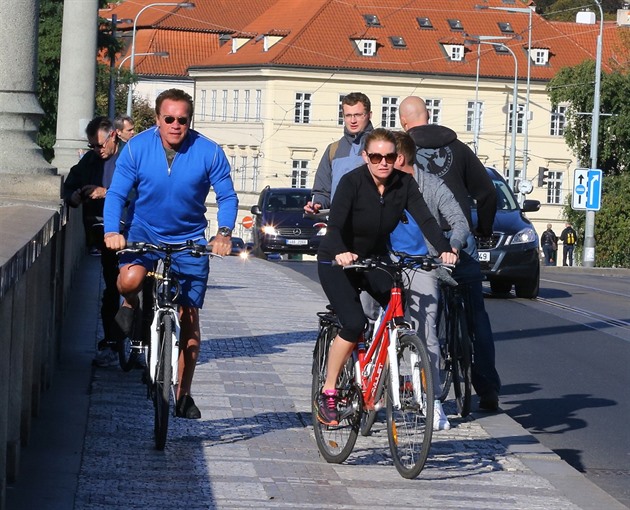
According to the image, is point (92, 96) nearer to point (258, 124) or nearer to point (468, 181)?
point (468, 181)

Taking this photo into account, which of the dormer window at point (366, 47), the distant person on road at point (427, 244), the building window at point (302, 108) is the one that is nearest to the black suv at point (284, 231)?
the distant person on road at point (427, 244)

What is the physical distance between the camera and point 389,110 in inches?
3954

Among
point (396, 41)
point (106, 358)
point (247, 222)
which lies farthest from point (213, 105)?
point (106, 358)

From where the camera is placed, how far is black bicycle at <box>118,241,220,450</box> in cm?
852

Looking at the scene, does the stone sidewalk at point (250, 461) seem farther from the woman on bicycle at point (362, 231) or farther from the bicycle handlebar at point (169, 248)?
the bicycle handlebar at point (169, 248)

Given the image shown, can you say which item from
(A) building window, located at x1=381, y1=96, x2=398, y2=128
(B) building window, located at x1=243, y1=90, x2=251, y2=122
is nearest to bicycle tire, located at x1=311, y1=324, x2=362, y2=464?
(A) building window, located at x1=381, y1=96, x2=398, y2=128

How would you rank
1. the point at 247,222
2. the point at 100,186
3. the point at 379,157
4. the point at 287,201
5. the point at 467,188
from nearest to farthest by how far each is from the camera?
the point at 379,157
the point at 467,188
the point at 100,186
the point at 287,201
the point at 247,222

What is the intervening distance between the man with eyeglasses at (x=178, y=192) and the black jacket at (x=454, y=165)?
187cm

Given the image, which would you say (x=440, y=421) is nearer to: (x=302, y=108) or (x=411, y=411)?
(x=411, y=411)

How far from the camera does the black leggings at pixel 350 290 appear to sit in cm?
848

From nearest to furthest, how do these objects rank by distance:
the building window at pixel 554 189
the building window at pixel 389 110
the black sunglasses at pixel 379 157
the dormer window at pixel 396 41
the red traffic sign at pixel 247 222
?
the black sunglasses at pixel 379 157, the red traffic sign at pixel 247 222, the dormer window at pixel 396 41, the building window at pixel 389 110, the building window at pixel 554 189

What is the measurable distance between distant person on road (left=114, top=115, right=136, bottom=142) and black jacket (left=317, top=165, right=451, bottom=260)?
14.5ft

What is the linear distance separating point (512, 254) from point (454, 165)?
1278 cm

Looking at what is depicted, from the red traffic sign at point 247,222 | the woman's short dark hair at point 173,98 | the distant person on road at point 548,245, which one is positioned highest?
the woman's short dark hair at point 173,98
